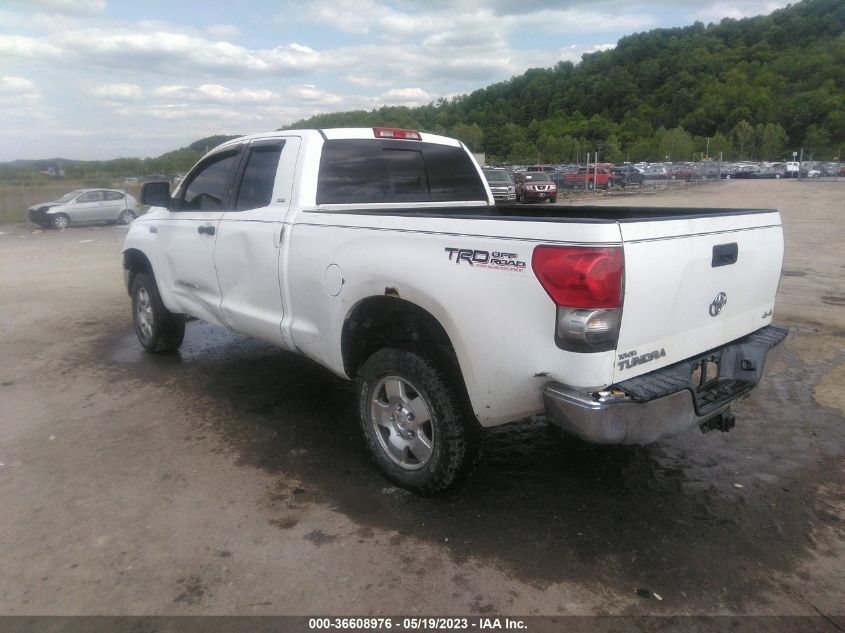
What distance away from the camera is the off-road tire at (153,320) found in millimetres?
5867

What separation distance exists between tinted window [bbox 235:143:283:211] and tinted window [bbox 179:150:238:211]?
0.81 feet

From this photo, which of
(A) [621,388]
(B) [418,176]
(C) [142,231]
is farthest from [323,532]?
(C) [142,231]

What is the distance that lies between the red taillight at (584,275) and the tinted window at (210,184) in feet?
10.1

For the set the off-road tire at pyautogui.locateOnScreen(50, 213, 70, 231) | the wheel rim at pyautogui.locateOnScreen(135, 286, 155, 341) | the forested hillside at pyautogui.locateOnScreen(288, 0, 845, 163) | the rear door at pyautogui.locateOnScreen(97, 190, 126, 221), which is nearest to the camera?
the wheel rim at pyautogui.locateOnScreen(135, 286, 155, 341)

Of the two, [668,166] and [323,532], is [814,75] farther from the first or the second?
[323,532]

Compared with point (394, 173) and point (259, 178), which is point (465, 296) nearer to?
point (394, 173)

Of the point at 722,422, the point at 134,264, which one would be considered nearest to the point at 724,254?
the point at 722,422

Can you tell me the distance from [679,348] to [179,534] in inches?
102

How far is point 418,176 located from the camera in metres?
4.77

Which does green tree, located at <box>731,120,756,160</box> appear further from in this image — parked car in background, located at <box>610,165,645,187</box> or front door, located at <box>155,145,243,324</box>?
front door, located at <box>155,145,243,324</box>

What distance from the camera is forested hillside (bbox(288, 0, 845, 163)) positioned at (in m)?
94.9

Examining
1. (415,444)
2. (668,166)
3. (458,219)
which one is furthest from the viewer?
(668,166)

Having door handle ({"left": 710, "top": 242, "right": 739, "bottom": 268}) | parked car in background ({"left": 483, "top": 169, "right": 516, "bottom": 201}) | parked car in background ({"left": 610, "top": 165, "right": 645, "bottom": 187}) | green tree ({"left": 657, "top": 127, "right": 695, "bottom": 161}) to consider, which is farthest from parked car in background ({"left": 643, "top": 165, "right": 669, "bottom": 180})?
door handle ({"left": 710, "top": 242, "right": 739, "bottom": 268})

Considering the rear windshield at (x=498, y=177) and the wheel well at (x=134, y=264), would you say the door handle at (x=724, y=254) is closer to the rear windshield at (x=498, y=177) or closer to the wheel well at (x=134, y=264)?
the wheel well at (x=134, y=264)
